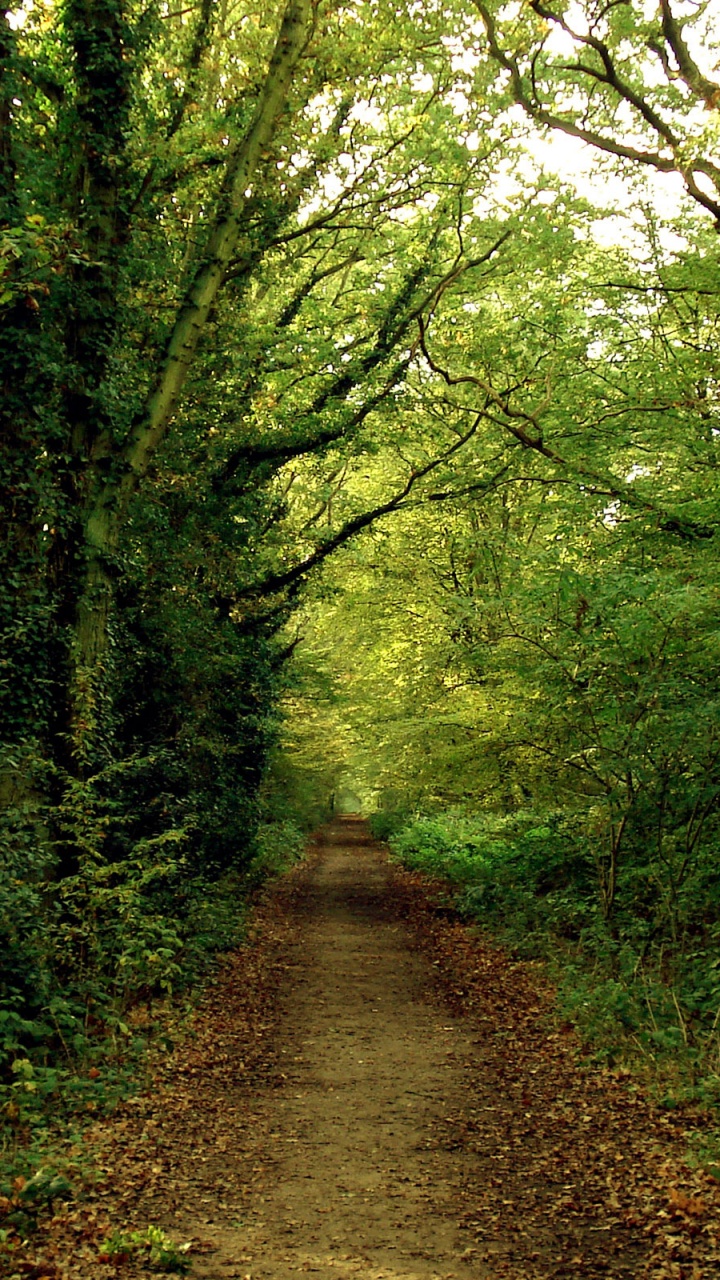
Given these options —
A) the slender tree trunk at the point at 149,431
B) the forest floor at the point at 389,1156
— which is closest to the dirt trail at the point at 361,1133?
the forest floor at the point at 389,1156

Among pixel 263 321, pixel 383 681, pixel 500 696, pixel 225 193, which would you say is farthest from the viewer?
pixel 383 681

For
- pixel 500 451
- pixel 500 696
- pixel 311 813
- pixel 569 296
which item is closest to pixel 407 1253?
pixel 500 696

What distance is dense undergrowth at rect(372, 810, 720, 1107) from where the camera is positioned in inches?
284

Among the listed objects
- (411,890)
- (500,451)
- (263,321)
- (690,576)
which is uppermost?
(263,321)

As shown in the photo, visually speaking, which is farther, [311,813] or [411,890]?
[311,813]

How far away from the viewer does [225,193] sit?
1028 centimetres

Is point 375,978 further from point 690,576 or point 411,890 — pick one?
point 411,890

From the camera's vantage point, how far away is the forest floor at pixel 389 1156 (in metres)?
4.59

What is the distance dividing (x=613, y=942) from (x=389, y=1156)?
4317 millimetres

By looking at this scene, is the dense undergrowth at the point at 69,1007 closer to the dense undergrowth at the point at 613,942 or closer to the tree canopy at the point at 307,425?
the tree canopy at the point at 307,425

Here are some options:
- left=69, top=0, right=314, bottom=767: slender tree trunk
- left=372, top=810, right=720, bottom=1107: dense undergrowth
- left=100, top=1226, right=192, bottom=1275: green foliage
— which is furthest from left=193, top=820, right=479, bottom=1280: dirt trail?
left=69, top=0, right=314, bottom=767: slender tree trunk

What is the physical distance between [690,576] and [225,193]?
608 centimetres

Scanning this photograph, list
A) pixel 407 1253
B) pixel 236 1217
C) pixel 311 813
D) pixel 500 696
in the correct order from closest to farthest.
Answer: pixel 407 1253 < pixel 236 1217 < pixel 500 696 < pixel 311 813

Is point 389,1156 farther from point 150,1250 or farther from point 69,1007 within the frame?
point 69,1007
